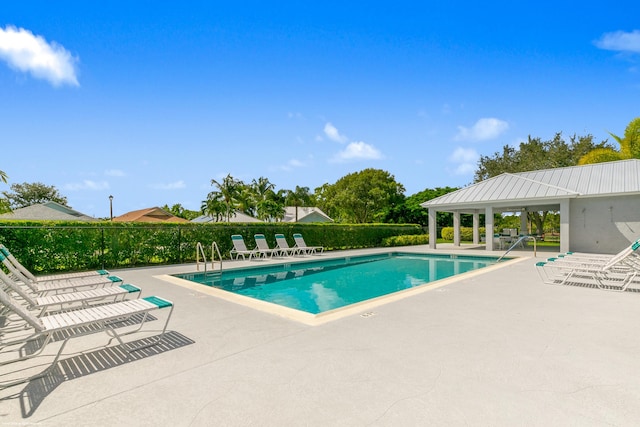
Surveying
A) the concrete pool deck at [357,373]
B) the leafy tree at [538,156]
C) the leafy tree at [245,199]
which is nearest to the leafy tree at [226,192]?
the leafy tree at [245,199]

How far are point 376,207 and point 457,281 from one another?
120ft

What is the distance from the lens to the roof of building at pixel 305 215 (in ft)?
180

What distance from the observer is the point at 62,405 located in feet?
9.60

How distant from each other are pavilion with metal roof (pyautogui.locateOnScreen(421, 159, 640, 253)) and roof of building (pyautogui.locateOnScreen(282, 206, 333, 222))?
36.2 metres

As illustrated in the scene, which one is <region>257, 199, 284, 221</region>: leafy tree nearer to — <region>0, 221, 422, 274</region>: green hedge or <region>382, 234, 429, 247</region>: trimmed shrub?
<region>382, 234, 429, 247</region>: trimmed shrub

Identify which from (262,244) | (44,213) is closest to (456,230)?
(262,244)

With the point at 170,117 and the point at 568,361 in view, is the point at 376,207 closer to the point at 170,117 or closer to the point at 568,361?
the point at 170,117

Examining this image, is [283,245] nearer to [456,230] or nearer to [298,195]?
[456,230]

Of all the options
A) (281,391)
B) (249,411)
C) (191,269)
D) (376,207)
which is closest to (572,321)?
(281,391)

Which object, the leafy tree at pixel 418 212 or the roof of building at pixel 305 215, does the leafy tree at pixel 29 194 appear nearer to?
the roof of building at pixel 305 215

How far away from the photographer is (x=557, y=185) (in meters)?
18.8

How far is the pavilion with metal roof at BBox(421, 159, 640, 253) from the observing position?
52.2 ft

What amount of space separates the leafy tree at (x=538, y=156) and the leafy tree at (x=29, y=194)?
221 ft

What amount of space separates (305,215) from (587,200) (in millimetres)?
41000
